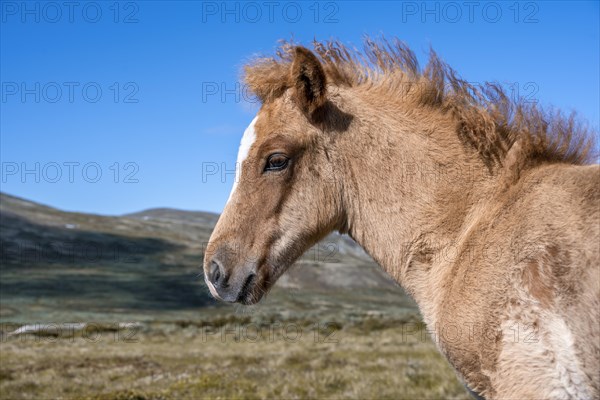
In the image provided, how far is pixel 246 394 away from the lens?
14289 mm

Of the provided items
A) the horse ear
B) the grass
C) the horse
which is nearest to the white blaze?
the horse

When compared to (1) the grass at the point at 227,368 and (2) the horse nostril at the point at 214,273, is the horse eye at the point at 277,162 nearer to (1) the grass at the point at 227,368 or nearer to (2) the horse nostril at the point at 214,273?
(2) the horse nostril at the point at 214,273

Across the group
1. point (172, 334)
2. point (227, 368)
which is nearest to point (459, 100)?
point (227, 368)

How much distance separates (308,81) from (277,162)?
67 centimetres

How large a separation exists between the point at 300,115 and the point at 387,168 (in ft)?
2.65

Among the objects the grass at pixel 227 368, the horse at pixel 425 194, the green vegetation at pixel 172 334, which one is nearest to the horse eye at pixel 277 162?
the horse at pixel 425 194

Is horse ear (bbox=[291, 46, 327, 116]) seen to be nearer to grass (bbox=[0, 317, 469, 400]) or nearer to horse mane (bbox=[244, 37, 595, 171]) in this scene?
horse mane (bbox=[244, 37, 595, 171])

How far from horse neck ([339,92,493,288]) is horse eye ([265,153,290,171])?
1.50 ft

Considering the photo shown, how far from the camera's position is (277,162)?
15.2 ft

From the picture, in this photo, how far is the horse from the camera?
144 inches

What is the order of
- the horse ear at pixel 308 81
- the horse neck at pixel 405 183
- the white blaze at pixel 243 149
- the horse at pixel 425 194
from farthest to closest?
the white blaze at pixel 243 149
the horse ear at pixel 308 81
the horse neck at pixel 405 183
the horse at pixel 425 194

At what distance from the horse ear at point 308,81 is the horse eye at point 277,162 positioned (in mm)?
409

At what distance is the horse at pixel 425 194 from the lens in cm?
366

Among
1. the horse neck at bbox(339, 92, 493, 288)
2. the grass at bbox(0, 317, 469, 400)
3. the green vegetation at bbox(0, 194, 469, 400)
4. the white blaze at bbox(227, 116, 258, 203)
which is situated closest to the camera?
the horse neck at bbox(339, 92, 493, 288)
